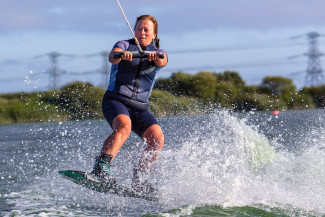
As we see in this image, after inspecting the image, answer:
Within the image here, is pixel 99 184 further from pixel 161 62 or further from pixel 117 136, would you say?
pixel 161 62

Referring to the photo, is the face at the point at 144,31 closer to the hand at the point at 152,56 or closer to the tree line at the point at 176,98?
the hand at the point at 152,56

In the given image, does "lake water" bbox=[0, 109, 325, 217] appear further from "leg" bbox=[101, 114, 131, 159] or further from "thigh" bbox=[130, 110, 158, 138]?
"leg" bbox=[101, 114, 131, 159]

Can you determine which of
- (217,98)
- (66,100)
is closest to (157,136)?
(217,98)

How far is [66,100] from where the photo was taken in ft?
102

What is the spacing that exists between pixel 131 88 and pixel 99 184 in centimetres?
113

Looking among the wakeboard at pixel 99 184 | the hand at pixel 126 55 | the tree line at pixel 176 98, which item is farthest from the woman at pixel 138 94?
the tree line at pixel 176 98

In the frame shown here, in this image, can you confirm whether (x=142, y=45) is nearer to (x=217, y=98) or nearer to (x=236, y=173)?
(x=236, y=173)

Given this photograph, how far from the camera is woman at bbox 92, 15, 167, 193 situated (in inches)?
222

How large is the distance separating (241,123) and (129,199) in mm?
2738

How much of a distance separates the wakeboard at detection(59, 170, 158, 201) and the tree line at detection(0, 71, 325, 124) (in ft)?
19.7

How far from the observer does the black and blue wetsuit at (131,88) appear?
5.66 meters

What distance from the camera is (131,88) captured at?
18.7 ft

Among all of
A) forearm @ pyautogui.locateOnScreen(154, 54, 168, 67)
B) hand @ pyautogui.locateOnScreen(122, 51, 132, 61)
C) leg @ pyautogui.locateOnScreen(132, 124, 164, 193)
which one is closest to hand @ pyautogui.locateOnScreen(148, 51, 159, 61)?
forearm @ pyautogui.locateOnScreen(154, 54, 168, 67)

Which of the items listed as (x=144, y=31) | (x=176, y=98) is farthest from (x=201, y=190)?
(x=176, y=98)
